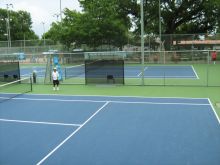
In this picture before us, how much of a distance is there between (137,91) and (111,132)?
8299mm

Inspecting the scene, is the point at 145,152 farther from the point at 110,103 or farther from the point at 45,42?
the point at 45,42

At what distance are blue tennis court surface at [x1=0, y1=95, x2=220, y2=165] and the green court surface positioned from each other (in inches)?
57.8

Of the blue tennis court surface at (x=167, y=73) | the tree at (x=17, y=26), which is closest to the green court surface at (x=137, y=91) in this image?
the blue tennis court surface at (x=167, y=73)

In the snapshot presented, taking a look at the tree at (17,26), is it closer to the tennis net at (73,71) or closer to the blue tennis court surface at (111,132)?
the tennis net at (73,71)

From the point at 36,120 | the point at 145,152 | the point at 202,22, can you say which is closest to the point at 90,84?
the point at 36,120

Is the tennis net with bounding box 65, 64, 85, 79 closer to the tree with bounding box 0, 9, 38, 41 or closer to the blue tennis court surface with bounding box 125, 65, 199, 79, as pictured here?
the blue tennis court surface with bounding box 125, 65, 199, 79

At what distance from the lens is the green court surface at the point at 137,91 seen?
675 inches

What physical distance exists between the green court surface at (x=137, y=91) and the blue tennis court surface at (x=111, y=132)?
1467 millimetres

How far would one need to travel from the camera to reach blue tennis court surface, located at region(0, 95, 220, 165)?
8.26 meters

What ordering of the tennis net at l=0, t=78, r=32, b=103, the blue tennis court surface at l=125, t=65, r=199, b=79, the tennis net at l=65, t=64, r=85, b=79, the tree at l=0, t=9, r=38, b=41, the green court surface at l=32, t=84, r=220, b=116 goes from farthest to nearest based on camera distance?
the tree at l=0, t=9, r=38, b=41
the tennis net at l=65, t=64, r=85, b=79
the blue tennis court surface at l=125, t=65, r=199, b=79
the tennis net at l=0, t=78, r=32, b=103
the green court surface at l=32, t=84, r=220, b=116

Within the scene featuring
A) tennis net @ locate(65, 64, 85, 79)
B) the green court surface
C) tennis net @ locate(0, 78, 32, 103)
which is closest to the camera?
the green court surface

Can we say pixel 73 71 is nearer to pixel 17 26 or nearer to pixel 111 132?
pixel 111 132

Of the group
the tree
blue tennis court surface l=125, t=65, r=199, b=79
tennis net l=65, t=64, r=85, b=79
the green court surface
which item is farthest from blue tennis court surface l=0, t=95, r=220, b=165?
the tree

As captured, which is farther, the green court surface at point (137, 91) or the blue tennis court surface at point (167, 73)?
the blue tennis court surface at point (167, 73)
